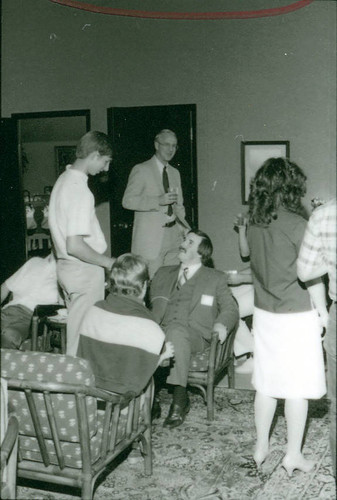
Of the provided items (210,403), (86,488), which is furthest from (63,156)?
(86,488)

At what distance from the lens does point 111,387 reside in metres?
2.79

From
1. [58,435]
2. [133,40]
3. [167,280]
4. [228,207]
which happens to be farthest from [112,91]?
[58,435]

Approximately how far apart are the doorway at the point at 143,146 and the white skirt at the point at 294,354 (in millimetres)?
2857

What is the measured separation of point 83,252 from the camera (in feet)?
11.5

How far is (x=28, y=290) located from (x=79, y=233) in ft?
3.02

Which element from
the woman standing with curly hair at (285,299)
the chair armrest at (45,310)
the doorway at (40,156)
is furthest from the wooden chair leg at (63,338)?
the doorway at (40,156)

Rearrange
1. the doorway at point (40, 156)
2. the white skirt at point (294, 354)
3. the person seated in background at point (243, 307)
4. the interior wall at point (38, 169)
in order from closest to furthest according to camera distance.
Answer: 1. the white skirt at point (294, 354)
2. the person seated in background at point (243, 307)
3. the doorway at point (40, 156)
4. the interior wall at point (38, 169)

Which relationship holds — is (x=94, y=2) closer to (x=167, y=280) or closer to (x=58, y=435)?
(x=167, y=280)

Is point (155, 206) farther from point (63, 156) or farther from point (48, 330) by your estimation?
point (63, 156)

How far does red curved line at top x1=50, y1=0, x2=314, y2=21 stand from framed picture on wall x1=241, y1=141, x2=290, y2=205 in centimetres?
111

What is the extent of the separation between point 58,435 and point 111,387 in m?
0.41

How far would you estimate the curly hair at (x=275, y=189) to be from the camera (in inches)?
114

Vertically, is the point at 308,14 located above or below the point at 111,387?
above

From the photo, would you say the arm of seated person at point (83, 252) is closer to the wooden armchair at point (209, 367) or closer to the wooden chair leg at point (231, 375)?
the wooden armchair at point (209, 367)
